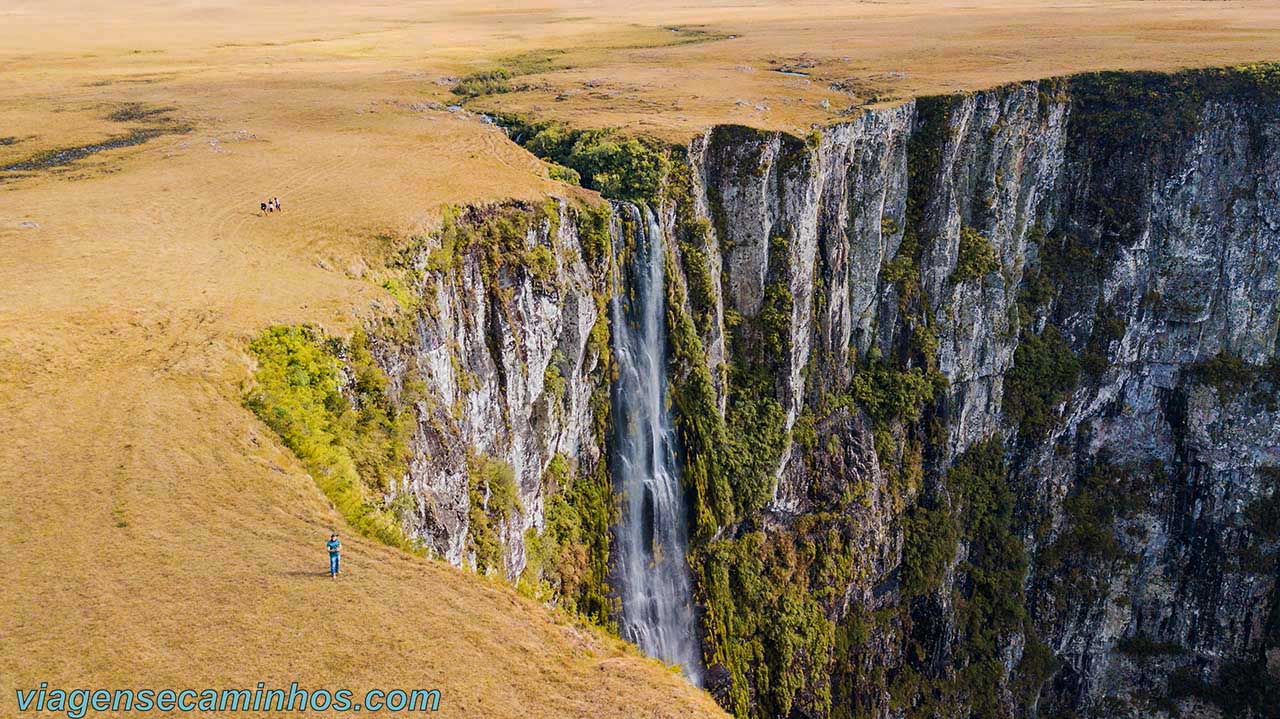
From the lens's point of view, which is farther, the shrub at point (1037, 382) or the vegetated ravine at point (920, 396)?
the shrub at point (1037, 382)

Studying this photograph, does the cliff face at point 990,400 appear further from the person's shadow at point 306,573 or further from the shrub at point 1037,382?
the person's shadow at point 306,573

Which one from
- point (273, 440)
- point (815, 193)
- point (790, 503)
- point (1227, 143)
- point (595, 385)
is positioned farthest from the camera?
point (1227, 143)

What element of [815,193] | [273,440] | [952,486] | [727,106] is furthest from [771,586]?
[273,440]

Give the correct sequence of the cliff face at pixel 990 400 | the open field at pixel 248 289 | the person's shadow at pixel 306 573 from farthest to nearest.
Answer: the cliff face at pixel 990 400
the person's shadow at pixel 306 573
the open field at pixel 248 289

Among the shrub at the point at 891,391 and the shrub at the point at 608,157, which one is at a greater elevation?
the shrub at the point at 608,157

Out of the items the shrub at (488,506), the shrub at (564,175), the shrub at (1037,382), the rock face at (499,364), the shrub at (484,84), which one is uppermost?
the shrub at (484,84)

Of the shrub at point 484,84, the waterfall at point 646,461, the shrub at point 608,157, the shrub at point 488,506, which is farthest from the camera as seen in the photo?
the shrub at point 484,84

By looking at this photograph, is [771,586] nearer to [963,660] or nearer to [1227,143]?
[963,660]

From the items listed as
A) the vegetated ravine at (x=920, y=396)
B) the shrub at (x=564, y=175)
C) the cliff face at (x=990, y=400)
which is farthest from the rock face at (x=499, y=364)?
the cliff face at (x=990, y=400)
